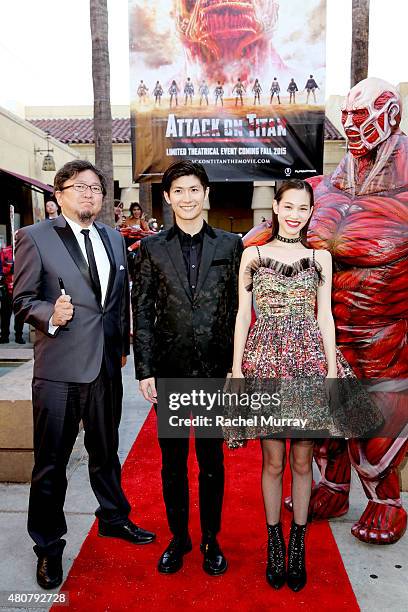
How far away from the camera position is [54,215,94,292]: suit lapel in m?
2.23

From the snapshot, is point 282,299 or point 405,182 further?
point 405,182

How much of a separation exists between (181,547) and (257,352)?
35.0 inches

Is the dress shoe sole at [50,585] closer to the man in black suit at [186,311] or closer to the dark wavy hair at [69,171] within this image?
the man in black suit at [186,311]

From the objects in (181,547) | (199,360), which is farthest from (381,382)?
(181,547)

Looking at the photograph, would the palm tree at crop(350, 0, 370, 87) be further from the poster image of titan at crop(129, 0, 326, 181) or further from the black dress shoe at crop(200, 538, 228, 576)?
the black dress shoe at crop(200, 538, 228, 576)

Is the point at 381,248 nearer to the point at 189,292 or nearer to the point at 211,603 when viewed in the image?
the point at 189,292

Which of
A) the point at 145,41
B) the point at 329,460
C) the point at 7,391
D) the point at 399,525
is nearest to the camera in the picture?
the point at 399,525

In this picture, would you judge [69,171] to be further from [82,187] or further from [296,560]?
[296,560]

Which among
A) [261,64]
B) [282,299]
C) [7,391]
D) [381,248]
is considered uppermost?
[261,64]

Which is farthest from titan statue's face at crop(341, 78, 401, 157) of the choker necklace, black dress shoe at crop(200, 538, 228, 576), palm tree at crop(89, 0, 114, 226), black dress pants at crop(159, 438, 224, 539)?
palm tree at crop(89, 0, 114, 226)

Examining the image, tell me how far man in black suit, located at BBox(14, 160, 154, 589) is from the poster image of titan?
5247mm

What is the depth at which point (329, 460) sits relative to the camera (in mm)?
2709

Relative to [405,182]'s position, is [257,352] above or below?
below

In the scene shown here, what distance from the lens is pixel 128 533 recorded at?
98.4 inches
